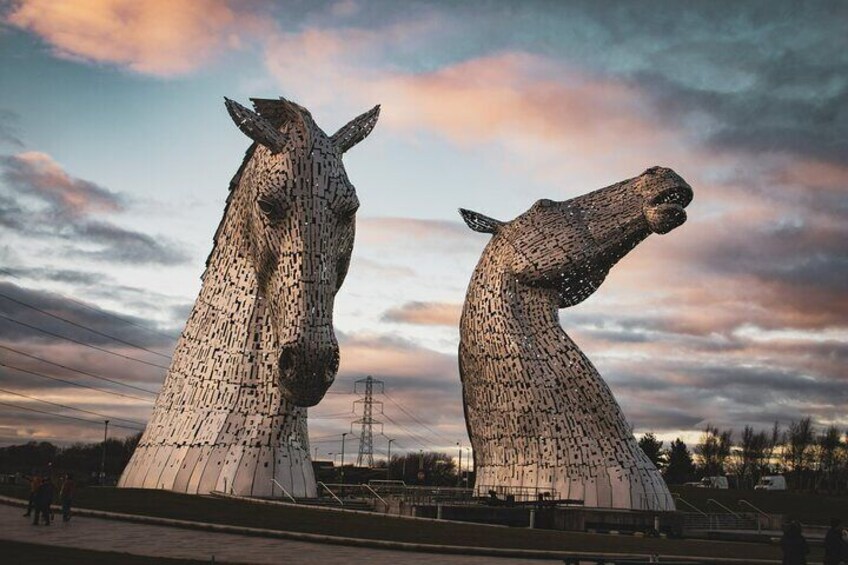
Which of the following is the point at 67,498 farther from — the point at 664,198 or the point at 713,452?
A: the point at 713,452

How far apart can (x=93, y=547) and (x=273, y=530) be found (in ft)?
9.60

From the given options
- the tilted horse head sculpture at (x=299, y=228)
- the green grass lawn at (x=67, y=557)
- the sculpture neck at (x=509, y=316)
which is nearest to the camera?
the green grass lawn at (x=67, y=557)

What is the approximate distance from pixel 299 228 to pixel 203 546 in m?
5.00

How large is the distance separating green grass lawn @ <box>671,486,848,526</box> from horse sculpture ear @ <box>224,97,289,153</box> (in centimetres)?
2597

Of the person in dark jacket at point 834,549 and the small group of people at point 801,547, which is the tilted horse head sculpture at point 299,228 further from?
the person in dark jacket at point 834,549

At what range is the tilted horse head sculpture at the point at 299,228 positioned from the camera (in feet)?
44.2

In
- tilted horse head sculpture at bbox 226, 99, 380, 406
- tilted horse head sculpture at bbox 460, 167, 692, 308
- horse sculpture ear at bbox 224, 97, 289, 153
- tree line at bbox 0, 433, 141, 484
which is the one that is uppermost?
tilted horse head sculpture at bbox 460, 167, 692, 308

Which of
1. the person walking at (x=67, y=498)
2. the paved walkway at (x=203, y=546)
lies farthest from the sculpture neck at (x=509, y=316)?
the person walking at (x=67, y=498)

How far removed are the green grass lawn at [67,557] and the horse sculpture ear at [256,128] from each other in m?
6.91

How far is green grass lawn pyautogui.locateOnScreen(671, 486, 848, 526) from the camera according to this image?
36.9m

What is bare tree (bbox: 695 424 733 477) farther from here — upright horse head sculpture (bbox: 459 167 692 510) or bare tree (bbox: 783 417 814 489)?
upright horse head sculpture (bbox: 459 167 692 510)

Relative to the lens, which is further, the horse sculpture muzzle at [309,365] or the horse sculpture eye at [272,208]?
the horse sculpture eye at [272,208]

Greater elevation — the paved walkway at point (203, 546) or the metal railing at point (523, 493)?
the metal railing at point (523, 493)

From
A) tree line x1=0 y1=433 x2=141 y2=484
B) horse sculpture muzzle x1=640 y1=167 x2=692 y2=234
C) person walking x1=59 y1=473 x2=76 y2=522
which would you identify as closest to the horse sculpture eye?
person walking x1=59 y1=473 x2=76 y2=522
